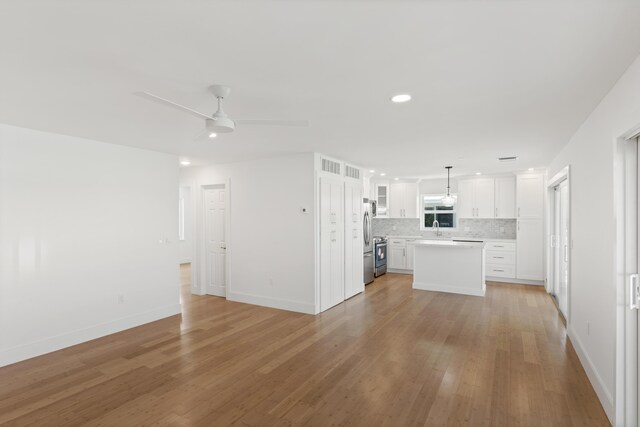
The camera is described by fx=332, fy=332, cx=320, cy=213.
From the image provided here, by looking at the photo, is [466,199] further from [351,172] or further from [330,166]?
[330,166]

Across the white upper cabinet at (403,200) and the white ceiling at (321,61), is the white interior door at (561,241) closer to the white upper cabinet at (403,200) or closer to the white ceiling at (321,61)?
the white ceiling at (321,61)

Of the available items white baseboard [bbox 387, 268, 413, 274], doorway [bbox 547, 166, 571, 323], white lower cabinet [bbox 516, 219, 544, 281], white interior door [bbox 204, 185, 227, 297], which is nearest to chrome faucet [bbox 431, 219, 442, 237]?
white baseboard [bbox 387, 268, 413, 274]

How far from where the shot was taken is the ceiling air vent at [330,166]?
5.51 metres

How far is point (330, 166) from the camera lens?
18.7 feet

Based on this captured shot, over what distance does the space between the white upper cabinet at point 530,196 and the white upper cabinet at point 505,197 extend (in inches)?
10.3

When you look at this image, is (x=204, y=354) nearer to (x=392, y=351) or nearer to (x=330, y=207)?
(x=392, y=351)

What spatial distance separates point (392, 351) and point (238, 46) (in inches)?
135

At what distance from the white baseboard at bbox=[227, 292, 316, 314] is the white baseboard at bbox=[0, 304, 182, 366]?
1.07m

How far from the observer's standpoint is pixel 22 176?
12.2 ft

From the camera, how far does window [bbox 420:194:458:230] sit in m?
8.74

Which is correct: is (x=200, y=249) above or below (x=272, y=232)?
below

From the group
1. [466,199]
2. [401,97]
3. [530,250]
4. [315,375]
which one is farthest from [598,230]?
[466,199]

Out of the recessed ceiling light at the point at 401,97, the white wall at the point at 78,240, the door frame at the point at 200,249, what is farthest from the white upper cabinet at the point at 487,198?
the white wall at the point at 78,240

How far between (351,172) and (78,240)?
14.6 feet
